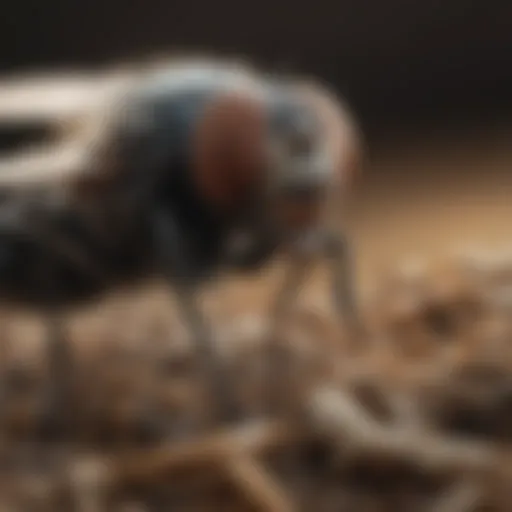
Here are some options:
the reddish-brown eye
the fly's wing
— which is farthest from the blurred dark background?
the reddish-brown eye

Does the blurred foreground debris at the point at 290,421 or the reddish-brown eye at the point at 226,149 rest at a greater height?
the reddish-brown eye at the point at 226,149

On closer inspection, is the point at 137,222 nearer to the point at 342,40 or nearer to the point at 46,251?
the point at 46,251

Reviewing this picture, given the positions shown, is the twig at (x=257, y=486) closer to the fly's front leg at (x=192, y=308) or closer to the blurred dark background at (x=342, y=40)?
the fly's front leg at (x=192, y=308)

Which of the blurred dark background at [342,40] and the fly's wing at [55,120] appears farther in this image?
the blurred dark background at [342,40]

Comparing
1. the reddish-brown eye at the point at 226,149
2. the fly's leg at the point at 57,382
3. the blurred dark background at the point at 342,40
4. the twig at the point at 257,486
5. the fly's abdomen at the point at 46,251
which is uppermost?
the blurred dark background at the point at 342,40

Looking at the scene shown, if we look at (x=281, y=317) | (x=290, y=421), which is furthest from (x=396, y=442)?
(x=281, y=317)

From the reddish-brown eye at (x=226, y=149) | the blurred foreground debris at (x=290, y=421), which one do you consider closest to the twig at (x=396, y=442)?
the blurred foreground debris at (x=290, y=421)

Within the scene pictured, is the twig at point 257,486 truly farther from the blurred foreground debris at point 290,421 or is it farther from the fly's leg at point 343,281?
the fly's leg at point 343,281

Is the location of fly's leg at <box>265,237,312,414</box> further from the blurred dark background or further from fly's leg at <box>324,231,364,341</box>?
the blurred dark background
